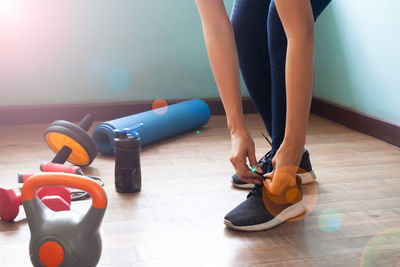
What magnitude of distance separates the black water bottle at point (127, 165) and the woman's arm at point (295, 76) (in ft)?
1.87

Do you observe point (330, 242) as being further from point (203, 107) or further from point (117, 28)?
point (117, 28)

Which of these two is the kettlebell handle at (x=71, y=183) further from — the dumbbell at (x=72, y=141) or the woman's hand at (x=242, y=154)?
the dumbbell at (x=72, y=141)

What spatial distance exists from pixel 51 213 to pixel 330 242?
0.70 m

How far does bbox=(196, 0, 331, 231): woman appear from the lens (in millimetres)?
1068

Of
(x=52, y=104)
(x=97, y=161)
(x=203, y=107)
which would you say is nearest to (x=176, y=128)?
(x=203, y=107)

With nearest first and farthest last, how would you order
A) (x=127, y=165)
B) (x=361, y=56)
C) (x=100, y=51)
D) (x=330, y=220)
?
1. (x=330, y=220)
2. (x=127, y=165)
3. (x=361, y=56)
4. (x=100, y=51)

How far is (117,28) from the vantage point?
270cm

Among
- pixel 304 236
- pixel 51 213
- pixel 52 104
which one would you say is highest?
pixel 51 213

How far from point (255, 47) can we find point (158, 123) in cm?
87

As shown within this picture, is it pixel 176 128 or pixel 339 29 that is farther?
pixel 339 29

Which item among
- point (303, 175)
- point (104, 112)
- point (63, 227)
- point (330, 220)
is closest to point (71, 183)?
point (63, 227)

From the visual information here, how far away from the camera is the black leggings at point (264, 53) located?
50.0 inches

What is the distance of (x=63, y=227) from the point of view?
2.96ft

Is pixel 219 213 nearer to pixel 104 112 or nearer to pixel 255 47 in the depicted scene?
pixel 255 47
